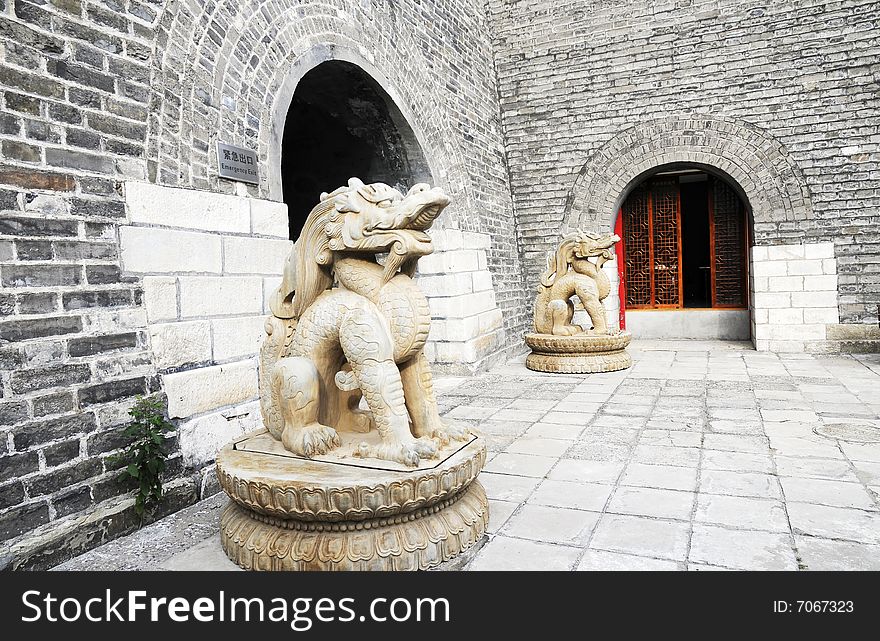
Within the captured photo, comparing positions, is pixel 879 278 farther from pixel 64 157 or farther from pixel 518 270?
pixel 64 157

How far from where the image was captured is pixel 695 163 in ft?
25.7

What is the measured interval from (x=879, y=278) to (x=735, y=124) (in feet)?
8.10

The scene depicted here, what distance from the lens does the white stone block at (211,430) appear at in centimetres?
307

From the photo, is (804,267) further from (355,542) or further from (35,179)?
(35,179)

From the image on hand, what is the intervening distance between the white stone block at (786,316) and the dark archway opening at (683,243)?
184 cm

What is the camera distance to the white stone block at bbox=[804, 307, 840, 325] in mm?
7250

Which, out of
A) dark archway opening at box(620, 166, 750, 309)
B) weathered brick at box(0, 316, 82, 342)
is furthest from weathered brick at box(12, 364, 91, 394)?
dark archway opening at box(620, 166, 750, 309)

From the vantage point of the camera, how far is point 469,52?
7.96 m

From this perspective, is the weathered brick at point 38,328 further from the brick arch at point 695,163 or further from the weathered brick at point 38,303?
the brick arch at point 695,163

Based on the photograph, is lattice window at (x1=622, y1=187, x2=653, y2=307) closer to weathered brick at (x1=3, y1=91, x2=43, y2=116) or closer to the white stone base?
the white stone base

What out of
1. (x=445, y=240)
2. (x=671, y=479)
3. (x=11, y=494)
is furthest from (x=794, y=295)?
(x=11, y=494)

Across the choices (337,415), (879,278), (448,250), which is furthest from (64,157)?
(879,278)

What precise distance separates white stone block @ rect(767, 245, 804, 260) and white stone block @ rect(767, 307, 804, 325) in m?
0.63

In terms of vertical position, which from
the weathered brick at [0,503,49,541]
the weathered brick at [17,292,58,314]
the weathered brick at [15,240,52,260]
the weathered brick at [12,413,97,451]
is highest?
the weathered brick at [15,240,52,260]
